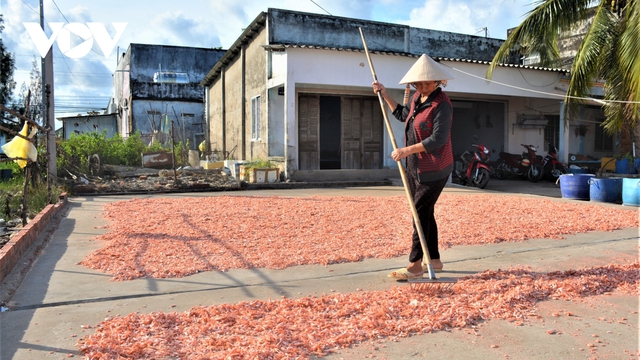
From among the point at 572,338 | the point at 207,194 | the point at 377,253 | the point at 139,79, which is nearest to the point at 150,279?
the point at 377,253

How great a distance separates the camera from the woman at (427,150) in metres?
3.96

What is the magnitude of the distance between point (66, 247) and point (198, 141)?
22382 millimetres

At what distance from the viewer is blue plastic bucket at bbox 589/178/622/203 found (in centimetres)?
935

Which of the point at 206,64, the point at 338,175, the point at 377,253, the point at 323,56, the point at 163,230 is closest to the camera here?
the point at 377,253

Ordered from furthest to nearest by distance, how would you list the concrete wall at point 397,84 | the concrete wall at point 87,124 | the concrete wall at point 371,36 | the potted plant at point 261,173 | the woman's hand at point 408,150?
the concrete wall at point 87,124
the concrete wall at point 371,36
the concrete wall at point 397,84
the potted plant at point 261,173
the woman's hand at point 408,150

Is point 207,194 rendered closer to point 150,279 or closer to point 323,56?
point 323,56

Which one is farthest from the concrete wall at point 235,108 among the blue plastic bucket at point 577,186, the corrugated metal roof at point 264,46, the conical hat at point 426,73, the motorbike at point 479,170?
the conical hat at point 426,73

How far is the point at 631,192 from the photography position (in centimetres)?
883

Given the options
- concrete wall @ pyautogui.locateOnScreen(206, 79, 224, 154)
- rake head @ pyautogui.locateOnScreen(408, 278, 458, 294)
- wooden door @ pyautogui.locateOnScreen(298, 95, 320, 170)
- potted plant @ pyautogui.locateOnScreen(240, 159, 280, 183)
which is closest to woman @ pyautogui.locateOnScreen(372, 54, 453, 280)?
rake head @ pyautogui.locateOnScreen(408, 278, 458, 294)

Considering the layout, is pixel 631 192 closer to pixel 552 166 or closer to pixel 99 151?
pixel 552 166

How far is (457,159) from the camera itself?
1680 cm

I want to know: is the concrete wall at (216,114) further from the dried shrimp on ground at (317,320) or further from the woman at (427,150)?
the dried shrimp on ground at (317,320)

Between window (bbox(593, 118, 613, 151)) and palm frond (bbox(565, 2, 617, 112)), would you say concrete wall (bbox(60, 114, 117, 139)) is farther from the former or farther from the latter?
palm frond (bbox(565, 2, 617, 112))

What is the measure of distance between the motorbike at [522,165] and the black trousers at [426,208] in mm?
11717
